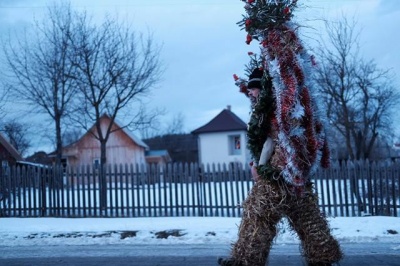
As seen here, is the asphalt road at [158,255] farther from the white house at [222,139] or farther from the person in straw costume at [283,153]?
the white house at [222,139]

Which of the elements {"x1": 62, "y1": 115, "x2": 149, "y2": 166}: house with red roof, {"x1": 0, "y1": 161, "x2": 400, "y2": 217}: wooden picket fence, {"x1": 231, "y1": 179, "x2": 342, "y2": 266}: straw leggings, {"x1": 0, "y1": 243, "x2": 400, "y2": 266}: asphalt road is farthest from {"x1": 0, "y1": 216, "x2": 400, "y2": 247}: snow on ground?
{"x1": 62, "y1": 115, "x2": 149, "y2": 166}: house with red roof

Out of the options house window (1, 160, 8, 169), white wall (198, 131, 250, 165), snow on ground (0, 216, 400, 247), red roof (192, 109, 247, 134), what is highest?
red roof (192, 109, 247, 134)

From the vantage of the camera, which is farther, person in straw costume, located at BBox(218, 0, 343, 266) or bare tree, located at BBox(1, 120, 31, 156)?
bare tree, located at BBox(1, 120, 31, 156)

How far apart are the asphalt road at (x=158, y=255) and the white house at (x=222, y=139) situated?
35646 mm

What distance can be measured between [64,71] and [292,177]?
15548 mm

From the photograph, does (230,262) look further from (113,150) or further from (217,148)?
(217,148)

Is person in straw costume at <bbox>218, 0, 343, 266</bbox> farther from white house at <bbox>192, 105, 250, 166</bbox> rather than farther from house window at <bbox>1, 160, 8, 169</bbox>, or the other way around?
white house at <bbox>192, 105, 250, 166</bbox>

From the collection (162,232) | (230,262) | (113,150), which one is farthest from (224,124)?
(230,262)

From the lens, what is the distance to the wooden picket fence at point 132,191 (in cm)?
1357

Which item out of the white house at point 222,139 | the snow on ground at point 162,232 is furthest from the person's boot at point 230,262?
the white house at point 222,139

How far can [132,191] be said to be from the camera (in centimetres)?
1384

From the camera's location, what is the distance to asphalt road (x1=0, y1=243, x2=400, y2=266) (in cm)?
614

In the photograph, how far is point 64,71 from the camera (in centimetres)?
1802

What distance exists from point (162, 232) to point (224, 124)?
36.1 m
